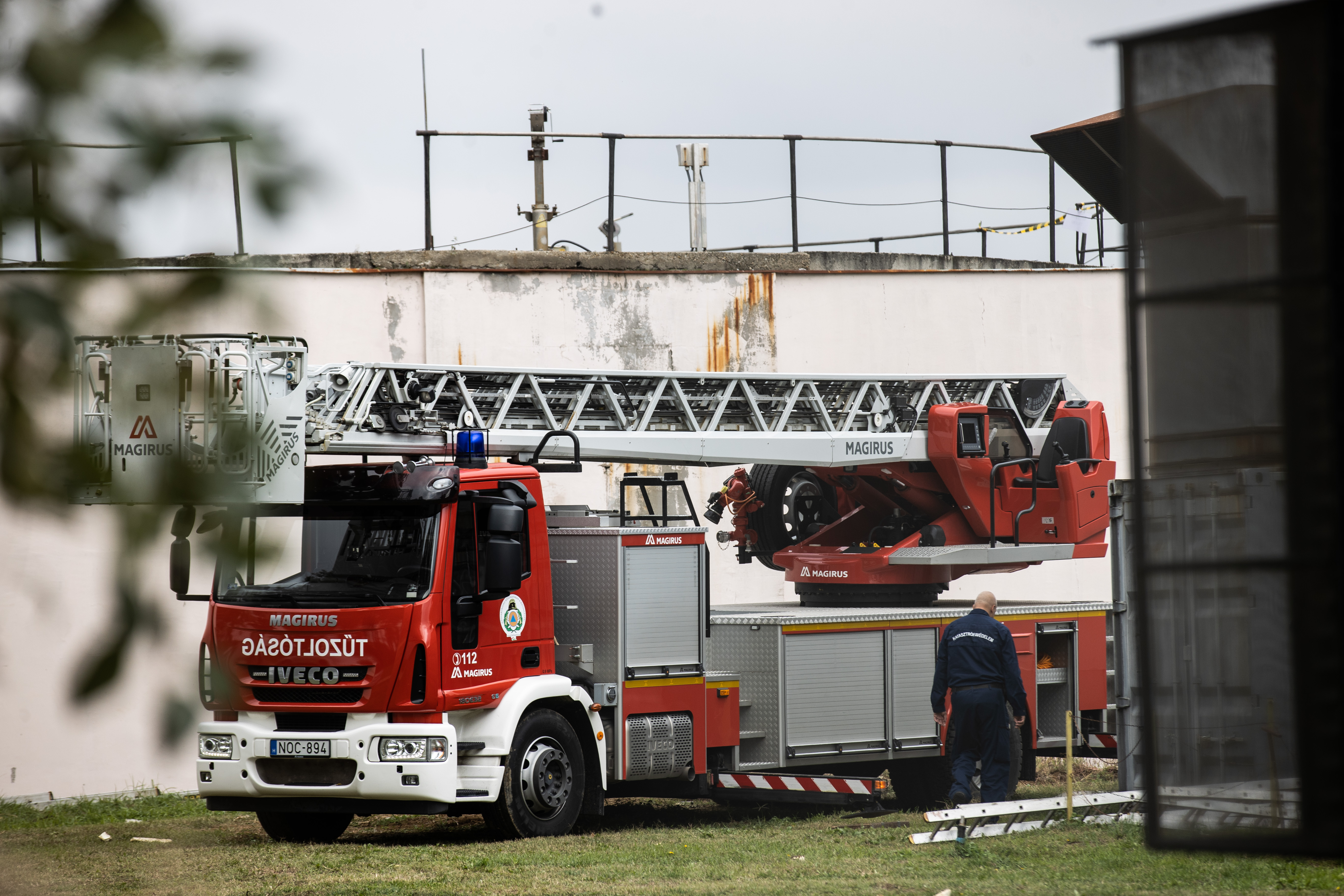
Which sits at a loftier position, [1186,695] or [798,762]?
[1186,695]

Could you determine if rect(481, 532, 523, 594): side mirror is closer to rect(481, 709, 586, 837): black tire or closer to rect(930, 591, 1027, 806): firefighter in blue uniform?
rect(481, 709, 586, 837): black tire

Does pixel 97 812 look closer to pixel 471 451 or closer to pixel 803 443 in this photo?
pixel 471 451

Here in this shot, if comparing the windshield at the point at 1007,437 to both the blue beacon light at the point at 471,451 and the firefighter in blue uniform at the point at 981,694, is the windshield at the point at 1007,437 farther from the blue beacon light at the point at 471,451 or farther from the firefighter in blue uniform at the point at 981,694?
the blue beacon light at the point at 471,451

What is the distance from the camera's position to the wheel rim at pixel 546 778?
34.4 feet

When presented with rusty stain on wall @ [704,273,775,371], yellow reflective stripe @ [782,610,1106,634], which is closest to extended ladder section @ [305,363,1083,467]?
yellow reflective stripe @ [782,610,1106,634]

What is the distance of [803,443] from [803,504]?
1.60 meters

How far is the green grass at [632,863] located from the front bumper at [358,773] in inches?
13.9

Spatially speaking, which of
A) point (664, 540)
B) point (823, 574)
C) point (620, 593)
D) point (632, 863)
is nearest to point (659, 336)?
point (823, 574)

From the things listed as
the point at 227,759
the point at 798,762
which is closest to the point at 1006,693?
the point at 798,762

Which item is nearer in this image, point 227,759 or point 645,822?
point 227,759

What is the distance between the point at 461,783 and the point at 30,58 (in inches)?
350

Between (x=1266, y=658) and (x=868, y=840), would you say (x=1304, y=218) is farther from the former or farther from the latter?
(x=868, y=840)

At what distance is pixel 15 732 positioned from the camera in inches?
520

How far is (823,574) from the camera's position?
13.2m
